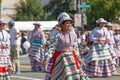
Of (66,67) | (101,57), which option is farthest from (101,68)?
(66,67)

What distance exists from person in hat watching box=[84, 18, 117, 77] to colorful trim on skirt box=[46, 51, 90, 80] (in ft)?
21.7

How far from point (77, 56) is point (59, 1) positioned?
76531 millimetres

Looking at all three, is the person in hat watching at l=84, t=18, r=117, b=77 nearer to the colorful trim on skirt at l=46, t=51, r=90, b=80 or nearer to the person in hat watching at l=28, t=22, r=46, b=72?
the person in hat watching at l=28, t=22, r=46, b=72

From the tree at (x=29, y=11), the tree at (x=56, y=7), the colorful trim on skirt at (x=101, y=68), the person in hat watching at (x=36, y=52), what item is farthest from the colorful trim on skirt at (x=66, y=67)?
the tree at (x=56, y=7)

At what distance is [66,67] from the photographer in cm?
1019

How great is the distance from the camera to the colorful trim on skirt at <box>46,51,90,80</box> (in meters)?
10.2

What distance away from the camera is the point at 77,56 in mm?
10375

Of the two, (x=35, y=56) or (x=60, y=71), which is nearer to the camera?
(x=60, y=71)

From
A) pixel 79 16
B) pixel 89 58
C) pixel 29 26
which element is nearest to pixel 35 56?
pixel 89 58

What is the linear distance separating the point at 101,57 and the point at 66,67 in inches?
277

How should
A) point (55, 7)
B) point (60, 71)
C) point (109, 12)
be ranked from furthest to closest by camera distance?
1. point (55, 7)
2. point (109, 12)
3. point (60, 71)

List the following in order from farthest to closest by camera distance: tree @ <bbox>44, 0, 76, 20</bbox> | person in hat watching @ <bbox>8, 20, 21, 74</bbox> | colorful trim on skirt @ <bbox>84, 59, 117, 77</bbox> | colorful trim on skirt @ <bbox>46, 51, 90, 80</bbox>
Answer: tree @ <bbox>44, 0, 76, 20</bbox>, person in hat watching @ <bbox>8, 20, 21, 74</bbox>, colorful trim on skirt @ <bbox>84, 59, 117, 77</bbox>, colorful trim on skirt @ <bbox>46, 51, 90, 80</bbox>

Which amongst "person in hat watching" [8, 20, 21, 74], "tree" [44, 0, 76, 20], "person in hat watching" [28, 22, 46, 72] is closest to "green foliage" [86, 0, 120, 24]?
"tree" [44, 0, 76, 20]

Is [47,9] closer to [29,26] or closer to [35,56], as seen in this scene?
[29,26]
